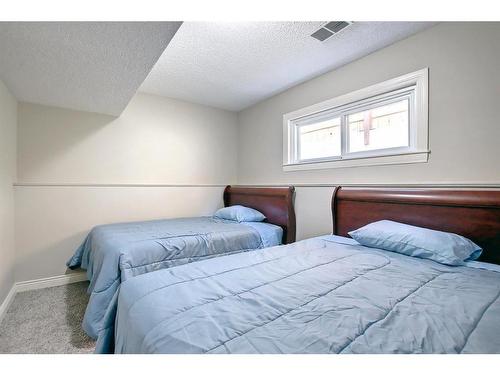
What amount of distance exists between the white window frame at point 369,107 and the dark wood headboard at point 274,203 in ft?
1.16

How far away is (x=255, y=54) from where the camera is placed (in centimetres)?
221

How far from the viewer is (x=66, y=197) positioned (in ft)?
8.82

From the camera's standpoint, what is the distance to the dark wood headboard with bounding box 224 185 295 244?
2.81 meters

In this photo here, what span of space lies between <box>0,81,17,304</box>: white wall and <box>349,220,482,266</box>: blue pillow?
298 centimetres

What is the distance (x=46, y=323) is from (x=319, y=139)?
3.07 meters

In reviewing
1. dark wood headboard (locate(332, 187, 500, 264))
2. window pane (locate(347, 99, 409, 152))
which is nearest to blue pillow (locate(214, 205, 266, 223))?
dark wood headboard (locate(332, 187, 500, 264))

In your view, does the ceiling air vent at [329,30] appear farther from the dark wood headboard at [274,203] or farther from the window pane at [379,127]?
the dark wood headboard at [274,203]

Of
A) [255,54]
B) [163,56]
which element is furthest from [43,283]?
[255,54]

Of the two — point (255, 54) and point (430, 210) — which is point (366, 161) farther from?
point (255, 54)

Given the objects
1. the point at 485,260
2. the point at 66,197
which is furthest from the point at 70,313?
the point at 485,260

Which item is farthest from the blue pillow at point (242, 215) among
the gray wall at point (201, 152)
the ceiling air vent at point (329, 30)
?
the ceiling air vent at point (329, 30)

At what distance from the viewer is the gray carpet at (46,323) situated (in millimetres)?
1585

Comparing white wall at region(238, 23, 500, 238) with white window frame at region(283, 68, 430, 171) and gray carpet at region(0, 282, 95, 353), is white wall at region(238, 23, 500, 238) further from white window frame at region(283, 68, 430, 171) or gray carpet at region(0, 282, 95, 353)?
gray carpet at region(0, 282, 95, 353)

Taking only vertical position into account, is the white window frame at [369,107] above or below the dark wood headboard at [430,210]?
above
